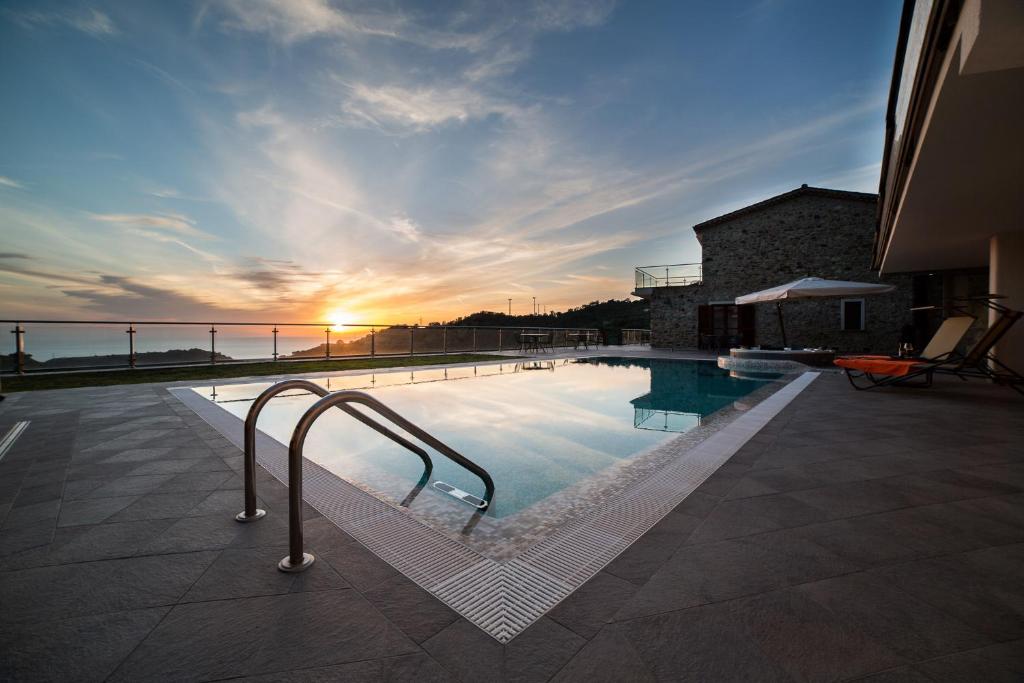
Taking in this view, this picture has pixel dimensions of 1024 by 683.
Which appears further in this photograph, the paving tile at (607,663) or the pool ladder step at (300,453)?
the pool ladder step at (300,453)

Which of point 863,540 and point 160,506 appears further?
point 160,506

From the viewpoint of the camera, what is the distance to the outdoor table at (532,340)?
691 inches

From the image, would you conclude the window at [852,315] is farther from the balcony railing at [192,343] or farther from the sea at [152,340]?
the sea at [152,340]

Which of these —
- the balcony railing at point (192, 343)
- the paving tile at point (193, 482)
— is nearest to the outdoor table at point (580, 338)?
the balcony railing at point (192, 343)

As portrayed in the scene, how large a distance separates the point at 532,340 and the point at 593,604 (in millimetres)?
16723

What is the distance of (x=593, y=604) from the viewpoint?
4.68 ft

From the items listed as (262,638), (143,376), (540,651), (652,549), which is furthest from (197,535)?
(143,376)

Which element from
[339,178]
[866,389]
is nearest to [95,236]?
[339,178]

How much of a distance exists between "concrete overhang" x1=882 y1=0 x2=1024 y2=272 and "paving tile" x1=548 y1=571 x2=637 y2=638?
311 cm

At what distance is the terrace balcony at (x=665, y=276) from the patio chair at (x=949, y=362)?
11485 millimetres

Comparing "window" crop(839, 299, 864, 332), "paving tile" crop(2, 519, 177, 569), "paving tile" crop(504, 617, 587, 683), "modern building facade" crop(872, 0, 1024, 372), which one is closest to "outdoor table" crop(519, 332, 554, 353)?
"window" crop(839, 299, 864, 332)

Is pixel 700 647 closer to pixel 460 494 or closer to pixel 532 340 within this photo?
pixel 460 494

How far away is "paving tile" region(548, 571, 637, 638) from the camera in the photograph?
4.33 ft

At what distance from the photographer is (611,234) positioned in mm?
16969
